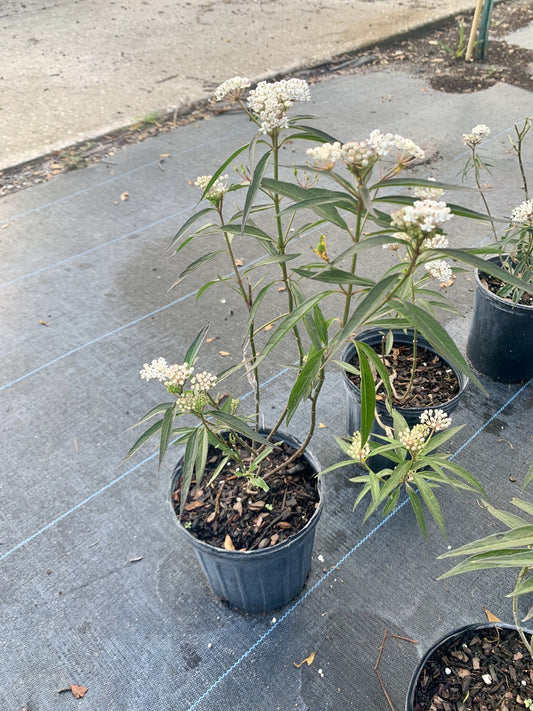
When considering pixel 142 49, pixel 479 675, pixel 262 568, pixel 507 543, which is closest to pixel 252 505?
pixel 262 568

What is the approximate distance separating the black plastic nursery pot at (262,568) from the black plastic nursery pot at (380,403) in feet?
1.08

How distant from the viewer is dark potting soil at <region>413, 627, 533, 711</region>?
3.93ft

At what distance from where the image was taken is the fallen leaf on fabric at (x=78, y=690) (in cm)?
153

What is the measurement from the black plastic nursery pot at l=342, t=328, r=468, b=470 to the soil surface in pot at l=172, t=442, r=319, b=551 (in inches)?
13.4

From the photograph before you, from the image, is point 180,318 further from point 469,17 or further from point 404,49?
point 469,17

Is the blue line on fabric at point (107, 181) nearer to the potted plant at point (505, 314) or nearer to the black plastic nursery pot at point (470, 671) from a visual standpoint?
the potted plant at point (505, 314)

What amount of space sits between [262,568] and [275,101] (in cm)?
116

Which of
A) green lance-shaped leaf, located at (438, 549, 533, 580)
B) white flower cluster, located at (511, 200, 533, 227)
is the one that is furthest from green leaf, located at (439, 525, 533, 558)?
white flower cluster, located at (511, 200, 533, 227)

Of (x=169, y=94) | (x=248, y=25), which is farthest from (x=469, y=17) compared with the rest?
(x=169, y=94)

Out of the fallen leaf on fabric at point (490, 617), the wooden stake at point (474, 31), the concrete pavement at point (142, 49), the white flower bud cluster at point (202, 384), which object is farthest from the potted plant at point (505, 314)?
the wooden stake at point (474, 31)

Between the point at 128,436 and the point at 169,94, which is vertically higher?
the point at 169,94

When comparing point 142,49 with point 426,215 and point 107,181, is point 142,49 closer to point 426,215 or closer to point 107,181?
point 107,181

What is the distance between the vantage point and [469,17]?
6945mm

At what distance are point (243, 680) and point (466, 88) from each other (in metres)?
5.13
